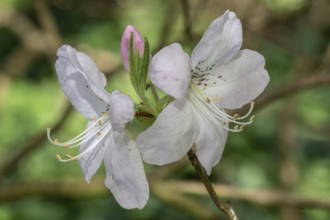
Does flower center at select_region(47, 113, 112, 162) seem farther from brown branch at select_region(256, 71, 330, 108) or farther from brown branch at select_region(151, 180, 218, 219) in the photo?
brown branch at select_region(151, 180, 218, 219)

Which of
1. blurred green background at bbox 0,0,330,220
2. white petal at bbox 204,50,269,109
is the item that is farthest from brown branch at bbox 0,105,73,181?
white petal at bbox 204,50,269,109

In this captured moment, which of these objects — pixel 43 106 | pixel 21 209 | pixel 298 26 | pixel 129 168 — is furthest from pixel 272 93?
pixel 298 26

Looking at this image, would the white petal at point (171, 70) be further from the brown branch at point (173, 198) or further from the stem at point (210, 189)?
the brown branch at point (173, 198)

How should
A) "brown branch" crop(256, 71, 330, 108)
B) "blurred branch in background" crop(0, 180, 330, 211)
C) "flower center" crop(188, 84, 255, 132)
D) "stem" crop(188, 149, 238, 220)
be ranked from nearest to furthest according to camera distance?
"stem" crop(188, 149, 238, 220) < "flower center" crop(188, 84, 255, 132) < "brown branch" crop(256, 71, 330, 108) < "blurred branch in background" crop(0, 180, 330, 211)

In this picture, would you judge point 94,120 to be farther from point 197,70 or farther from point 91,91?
point 197,70

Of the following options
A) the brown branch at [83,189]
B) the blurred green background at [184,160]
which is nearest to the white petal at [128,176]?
the blurred green background at [184,160]
